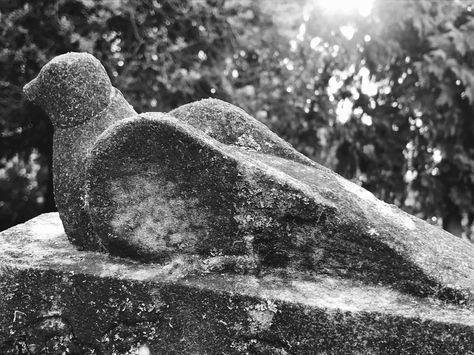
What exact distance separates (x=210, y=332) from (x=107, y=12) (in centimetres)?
361

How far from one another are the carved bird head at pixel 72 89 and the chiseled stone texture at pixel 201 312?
2.05 feet

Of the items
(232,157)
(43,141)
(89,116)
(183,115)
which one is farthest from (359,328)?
(43,141)

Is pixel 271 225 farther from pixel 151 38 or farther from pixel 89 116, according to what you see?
pixel 151 38

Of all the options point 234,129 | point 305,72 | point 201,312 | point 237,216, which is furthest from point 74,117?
point 305,72

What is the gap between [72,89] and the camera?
7.97ft

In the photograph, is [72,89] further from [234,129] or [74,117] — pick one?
[234,129]

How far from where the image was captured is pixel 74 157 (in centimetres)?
243

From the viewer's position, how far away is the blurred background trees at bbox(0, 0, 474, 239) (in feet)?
16.3

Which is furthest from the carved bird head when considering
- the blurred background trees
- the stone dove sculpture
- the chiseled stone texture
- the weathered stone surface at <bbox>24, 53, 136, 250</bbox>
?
→ the blurred background trees

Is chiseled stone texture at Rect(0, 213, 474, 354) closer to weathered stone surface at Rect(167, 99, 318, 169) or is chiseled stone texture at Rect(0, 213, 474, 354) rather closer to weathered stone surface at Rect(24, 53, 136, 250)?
weathered stone surface at Rect(24, 53, 136, 250)

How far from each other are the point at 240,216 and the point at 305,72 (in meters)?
3.86

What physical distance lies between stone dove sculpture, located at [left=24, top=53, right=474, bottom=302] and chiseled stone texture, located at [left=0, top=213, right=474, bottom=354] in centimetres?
6

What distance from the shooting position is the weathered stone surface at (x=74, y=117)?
2.40m

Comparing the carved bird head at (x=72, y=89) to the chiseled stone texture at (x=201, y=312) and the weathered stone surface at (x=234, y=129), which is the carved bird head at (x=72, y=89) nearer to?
the weathered stone surface at (x=234, y=129)
